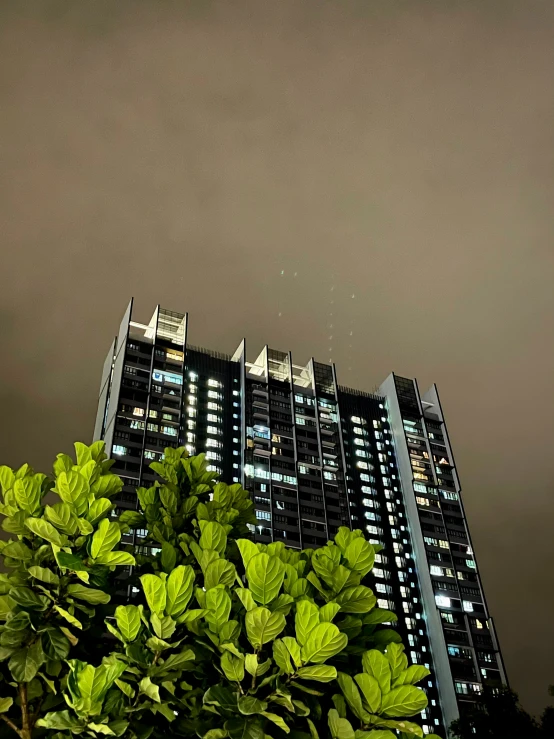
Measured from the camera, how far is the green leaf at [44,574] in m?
4.34

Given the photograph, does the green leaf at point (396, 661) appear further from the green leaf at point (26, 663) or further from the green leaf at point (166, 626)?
the green leaf at point (26, 663)

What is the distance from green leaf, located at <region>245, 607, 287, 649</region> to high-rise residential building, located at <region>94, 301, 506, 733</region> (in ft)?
173

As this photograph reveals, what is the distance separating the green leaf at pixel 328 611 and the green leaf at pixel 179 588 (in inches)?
36.0

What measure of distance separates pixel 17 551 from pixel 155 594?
4.29ft

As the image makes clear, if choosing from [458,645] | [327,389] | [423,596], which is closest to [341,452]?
[327,389]

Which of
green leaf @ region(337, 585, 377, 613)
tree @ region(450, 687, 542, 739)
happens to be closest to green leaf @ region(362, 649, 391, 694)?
green leaf @ region(337, 585, 377, 613)

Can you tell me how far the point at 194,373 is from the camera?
73688 millimetres

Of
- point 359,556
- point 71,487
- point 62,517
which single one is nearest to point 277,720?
point 359,556

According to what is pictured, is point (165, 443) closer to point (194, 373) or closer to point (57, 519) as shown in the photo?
point (194, 373)

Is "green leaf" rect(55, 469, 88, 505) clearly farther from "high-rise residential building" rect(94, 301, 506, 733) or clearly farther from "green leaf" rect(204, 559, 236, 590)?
"high-rise residential building" rect(94, 301, 506, 733)

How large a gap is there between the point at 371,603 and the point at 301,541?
61238 millimetres

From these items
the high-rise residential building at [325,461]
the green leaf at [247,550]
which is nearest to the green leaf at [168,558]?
the green leaf at [247,550]

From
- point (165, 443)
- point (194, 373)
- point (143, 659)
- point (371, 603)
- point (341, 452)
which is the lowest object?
point (143, 659)

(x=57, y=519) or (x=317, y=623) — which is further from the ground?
(x=57, y=519)
